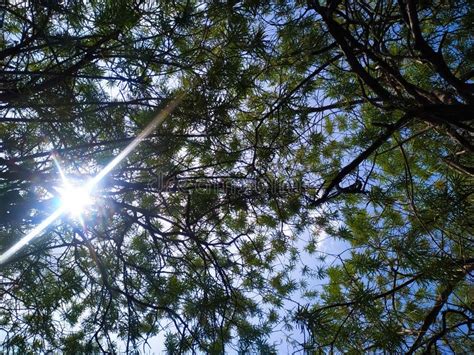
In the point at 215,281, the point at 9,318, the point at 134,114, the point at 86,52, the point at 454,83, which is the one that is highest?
the point at 454,83

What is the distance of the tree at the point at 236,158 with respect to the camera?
1231 mm

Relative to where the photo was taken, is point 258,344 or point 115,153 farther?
point 115,153

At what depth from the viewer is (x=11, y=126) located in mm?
1688

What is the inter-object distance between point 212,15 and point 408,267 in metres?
1.26

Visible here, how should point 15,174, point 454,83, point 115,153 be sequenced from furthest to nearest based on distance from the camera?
point 115,153
point 15,174
point 454,83

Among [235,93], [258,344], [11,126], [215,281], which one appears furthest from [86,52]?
[258,344]

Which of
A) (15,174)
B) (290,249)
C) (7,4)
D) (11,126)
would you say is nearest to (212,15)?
(7,4)

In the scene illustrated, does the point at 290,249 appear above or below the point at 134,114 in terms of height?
above

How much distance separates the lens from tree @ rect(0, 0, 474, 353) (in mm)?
1231

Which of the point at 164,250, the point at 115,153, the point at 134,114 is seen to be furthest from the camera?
the point at 164,250

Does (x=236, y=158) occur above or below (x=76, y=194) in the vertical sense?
above

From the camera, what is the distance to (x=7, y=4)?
3.62 ft

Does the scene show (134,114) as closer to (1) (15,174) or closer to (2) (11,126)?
(1) (15,174)

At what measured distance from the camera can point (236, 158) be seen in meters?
1.84
